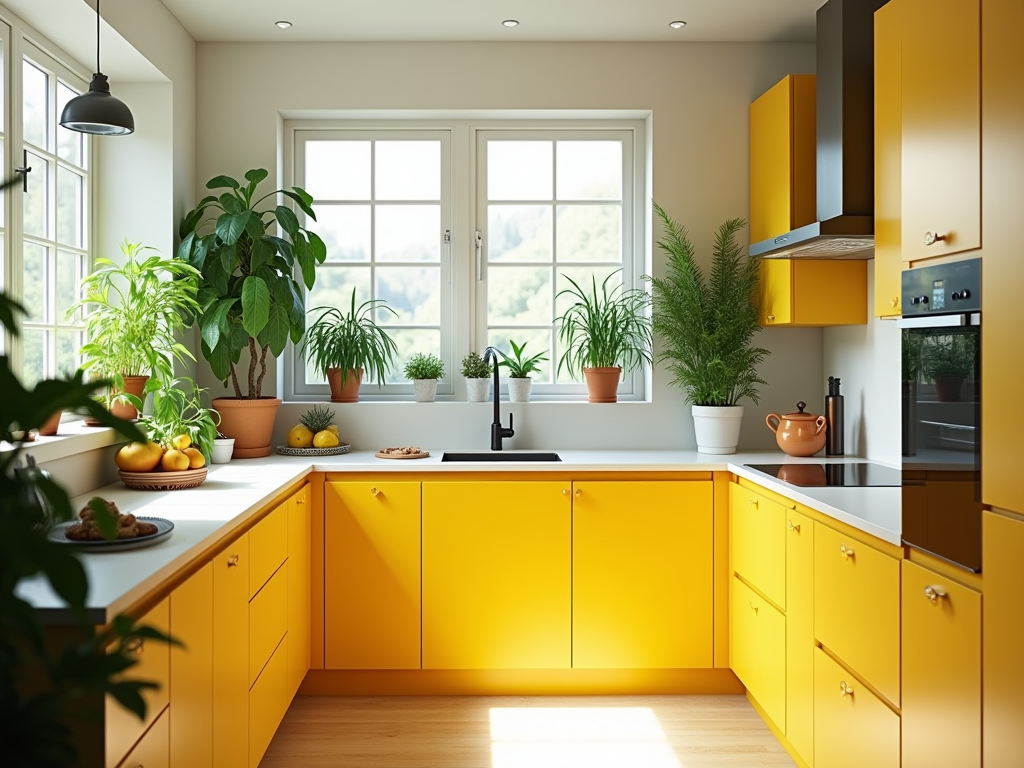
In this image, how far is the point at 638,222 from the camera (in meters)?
4.00

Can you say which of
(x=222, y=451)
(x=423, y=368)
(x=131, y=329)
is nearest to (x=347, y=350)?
(x=423, y=368)

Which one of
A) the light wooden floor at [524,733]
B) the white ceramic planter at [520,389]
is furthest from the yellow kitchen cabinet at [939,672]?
the white ceramic planter at [520,389]

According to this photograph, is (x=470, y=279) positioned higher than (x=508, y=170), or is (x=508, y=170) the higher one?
(x=508, y=170)

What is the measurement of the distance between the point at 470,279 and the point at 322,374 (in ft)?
2.60

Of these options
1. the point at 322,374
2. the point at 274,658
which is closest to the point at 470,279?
the point at 322,374

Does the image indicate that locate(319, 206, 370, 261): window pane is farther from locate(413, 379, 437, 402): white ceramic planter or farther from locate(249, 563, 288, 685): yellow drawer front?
locate(249, 563, 288, 685): yellow drawer front

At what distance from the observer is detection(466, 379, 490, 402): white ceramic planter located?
381 centimetres

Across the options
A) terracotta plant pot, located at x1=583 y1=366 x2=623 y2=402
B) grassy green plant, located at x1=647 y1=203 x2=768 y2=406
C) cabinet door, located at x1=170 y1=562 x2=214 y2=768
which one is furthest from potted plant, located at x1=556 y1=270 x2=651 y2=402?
cabinet door, located at x1=170 y1=562 x2=214 y2=768

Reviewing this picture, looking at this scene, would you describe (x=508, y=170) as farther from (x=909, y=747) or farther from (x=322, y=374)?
(x=909, y=747)

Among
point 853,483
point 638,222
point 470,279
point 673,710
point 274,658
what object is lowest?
point 673,710

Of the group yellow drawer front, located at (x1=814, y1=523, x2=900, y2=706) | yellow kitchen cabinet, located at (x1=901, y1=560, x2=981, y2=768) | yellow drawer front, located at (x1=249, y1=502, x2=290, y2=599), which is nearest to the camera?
yellow kitchen cabinet, located at (x1=901, y1=560, x2=981, y2=768)

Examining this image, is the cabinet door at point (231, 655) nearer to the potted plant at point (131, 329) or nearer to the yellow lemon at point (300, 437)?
the potted plant at point (131, 329)

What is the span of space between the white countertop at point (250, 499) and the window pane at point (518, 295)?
0.69 m

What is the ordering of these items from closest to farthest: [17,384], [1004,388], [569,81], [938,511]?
[17,384], [1004,388], [938,511], [569,81]
